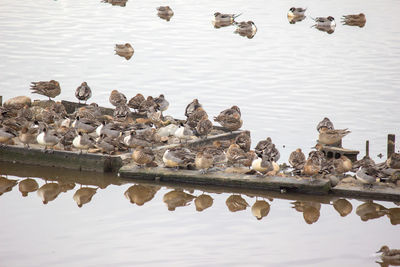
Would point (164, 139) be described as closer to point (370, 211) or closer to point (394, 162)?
point (394, 162)

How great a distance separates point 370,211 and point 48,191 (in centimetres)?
622

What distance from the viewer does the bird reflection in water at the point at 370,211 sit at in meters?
15.2

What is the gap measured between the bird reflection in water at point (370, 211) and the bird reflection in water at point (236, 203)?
207 centimetres

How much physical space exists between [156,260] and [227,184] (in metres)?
3.94

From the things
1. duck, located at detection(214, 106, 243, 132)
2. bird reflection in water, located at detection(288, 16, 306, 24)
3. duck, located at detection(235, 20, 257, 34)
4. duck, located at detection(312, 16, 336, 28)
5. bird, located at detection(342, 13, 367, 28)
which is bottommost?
duck, located at detection(214, 106, 243, 132)

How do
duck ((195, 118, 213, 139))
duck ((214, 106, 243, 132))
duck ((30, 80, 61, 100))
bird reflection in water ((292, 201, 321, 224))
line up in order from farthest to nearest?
1. duck ((30, 80, 61, 100))
2. duck ((214, 106, 243, 132))
3. duck ((195, 118, 213, 139))
4. bird reflection in water ((292, 201, 321, 224))

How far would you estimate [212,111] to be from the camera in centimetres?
2311

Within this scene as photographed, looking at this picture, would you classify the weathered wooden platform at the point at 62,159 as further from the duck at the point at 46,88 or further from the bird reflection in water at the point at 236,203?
the duck at the point at 46,88

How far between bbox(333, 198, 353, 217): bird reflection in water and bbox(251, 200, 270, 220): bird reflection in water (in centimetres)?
125

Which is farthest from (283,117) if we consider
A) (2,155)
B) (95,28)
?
(95,28)

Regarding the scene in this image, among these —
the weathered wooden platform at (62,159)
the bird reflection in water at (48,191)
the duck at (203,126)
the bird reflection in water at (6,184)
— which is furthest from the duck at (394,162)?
the bird reflection in water at (6,184)

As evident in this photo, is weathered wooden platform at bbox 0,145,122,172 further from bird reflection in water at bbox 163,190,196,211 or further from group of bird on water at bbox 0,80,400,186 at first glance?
bird reflection in water at bbox 163,190,196,211

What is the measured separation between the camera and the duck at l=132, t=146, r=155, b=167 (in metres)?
16.9

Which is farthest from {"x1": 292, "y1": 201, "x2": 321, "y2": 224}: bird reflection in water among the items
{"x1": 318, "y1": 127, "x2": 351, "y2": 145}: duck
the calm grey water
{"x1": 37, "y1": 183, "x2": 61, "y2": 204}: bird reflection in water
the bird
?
the bird
